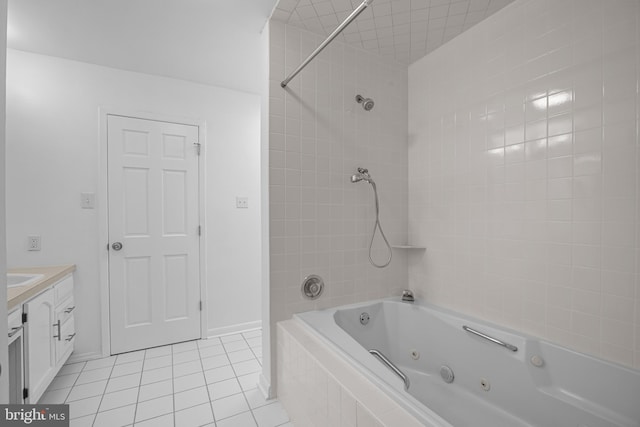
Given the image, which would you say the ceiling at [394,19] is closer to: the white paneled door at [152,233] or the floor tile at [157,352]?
the white paneled door at [152,233]

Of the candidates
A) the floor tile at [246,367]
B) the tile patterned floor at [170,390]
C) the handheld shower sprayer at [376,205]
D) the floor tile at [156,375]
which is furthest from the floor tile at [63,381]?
the handheld shower sprayer at [376,205]

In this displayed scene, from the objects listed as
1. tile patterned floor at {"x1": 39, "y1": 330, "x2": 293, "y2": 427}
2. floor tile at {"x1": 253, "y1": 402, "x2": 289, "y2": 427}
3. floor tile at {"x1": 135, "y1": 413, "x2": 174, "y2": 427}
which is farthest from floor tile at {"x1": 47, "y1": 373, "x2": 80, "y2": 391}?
floor tile at {"x1": 253, "y1": 402, "x2": 289, "y2": 427}

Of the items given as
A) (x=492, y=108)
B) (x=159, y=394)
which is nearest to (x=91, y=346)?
(x=159, y=394)

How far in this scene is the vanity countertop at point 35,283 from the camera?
137cm

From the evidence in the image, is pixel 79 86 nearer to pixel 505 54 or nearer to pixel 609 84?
pixel 505 54

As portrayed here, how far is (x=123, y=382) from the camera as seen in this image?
1.94 metres

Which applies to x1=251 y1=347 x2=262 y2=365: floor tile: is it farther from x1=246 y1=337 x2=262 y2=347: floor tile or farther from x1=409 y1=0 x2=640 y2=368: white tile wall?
x1=409 y1=0 x2=640 y2=368: white tile wall

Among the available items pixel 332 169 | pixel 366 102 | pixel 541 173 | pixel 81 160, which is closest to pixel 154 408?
pixel 332 169

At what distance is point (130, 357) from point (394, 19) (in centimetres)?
311

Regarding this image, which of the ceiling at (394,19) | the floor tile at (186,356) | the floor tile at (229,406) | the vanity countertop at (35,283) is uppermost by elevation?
the ceiling at (394,19)

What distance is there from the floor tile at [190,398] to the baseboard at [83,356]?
1.00m

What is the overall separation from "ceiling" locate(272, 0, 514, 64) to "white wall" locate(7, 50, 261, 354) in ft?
4.31
